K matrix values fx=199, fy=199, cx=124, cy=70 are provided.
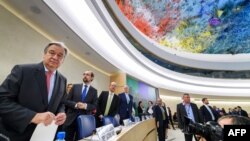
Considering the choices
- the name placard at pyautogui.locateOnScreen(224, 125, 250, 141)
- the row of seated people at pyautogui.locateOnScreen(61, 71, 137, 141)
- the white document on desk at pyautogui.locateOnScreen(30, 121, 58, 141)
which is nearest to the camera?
the name placard at pyautogui.locateOnScreen(224, 125, 250, 141)

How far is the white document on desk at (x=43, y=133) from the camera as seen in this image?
3.20 feet

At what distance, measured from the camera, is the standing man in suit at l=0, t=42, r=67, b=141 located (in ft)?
3.60

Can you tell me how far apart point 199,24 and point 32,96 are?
61.2ft

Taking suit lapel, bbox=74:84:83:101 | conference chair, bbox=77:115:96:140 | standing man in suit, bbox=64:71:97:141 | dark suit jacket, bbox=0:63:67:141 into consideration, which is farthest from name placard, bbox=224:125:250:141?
suit lapel, bbox=74:84:83:101

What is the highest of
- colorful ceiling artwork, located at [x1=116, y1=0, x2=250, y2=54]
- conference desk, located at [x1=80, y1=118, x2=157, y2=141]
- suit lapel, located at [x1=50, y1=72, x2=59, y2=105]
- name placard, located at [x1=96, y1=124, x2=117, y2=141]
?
colorful ceiling artwork, located at [x1=116, y1=0, x2=250, y2=54]

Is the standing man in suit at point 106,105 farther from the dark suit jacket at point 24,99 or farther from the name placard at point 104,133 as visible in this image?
the dark suit jacket at point 24,99

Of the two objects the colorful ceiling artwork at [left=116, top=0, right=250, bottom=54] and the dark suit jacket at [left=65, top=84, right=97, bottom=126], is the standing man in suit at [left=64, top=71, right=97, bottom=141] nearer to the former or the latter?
the dark suit jacket at [left=65, top=84, right=97, bottom=126]

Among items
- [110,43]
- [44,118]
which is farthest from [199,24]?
[44,118]

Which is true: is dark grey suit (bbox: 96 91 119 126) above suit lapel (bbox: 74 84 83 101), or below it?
below

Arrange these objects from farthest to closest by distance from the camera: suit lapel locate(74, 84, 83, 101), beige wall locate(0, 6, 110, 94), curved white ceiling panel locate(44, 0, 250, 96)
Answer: curved white ceiling panel locate(44, 0, 250, 96) < beige wall locate(0, 6, 110, 94) < suit lapel locate(74, 84, 83, 101)

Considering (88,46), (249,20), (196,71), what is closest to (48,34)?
(88,46)

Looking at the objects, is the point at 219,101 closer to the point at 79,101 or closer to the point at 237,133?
the point at 79,101

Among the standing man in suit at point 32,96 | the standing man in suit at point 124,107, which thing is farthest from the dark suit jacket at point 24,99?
the standing man in suit at point 124,107

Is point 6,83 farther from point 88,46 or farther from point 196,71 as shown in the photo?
point 196,71
